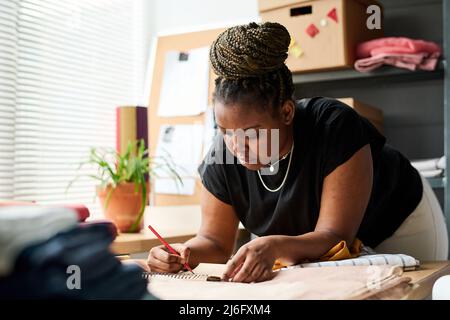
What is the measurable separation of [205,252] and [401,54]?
3.39 feet

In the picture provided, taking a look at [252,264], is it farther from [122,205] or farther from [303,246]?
[122,205]

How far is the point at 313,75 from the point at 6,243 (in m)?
1.66

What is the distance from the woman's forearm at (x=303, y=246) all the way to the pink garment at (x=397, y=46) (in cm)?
103

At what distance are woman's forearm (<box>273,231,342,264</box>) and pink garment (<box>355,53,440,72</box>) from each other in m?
1.02

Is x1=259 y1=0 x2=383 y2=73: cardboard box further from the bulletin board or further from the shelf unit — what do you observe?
the bulletin board

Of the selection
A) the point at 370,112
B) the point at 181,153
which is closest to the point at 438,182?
the point at 370,112

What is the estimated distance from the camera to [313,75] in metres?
1.92

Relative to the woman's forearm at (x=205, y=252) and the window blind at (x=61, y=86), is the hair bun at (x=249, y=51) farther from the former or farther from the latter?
the window blind at (x=61, y=86)

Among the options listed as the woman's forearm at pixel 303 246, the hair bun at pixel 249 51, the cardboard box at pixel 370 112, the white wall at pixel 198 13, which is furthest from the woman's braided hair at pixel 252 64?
the white wall at pixel 198 13

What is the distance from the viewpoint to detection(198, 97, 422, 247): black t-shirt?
103 centimetres

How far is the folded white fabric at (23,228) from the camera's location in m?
0.34

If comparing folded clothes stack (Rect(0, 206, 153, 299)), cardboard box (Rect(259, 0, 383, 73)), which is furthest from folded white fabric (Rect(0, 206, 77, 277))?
cardboard box (Rect(259, 0, 383, 73))
